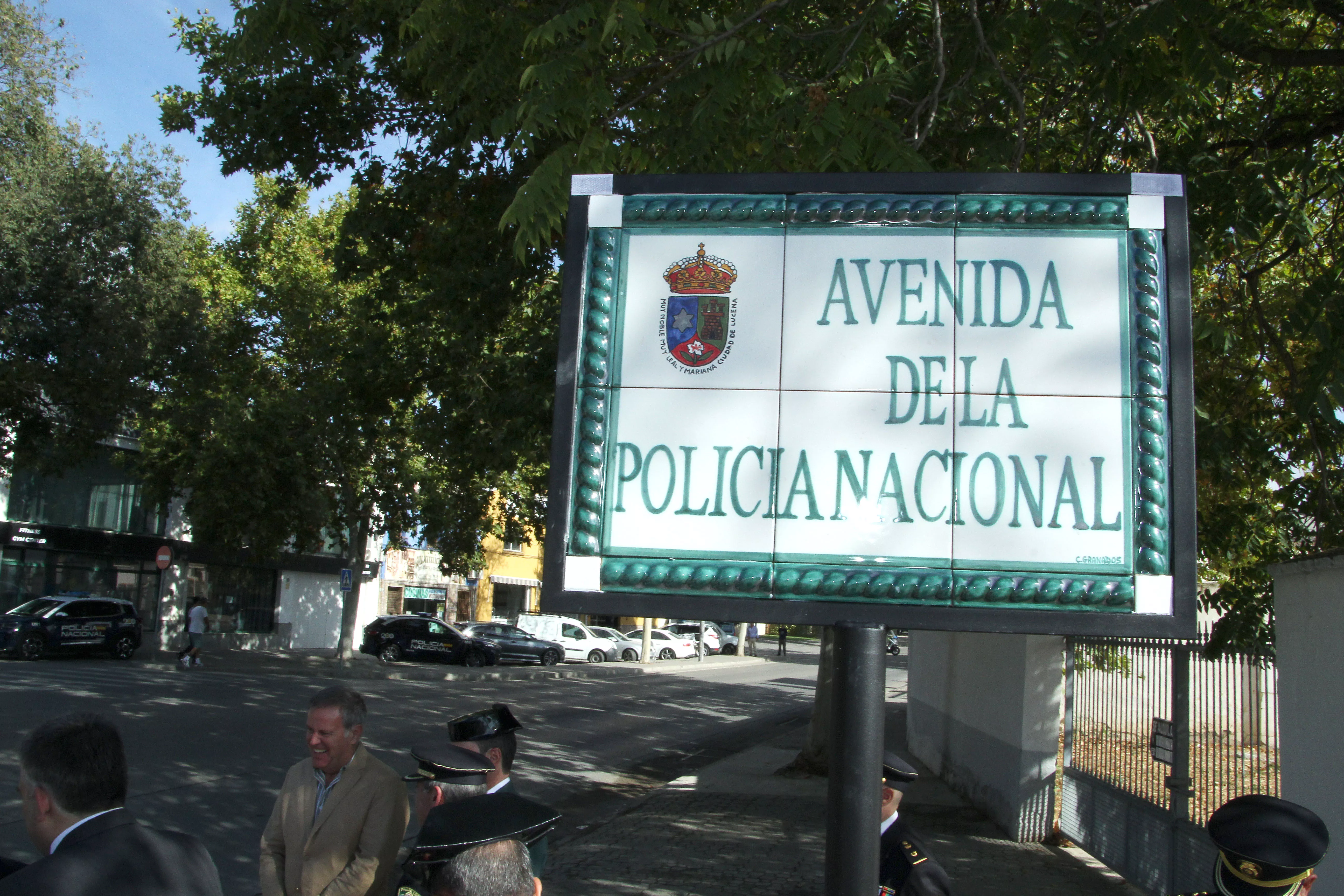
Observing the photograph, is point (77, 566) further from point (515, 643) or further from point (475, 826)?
point (475, 826)

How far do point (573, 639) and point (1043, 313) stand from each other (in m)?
38.9

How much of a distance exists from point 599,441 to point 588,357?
23 centimetres

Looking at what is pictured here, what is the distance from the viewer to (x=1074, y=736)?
9664mm

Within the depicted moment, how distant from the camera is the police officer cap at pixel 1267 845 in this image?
259 centimetres

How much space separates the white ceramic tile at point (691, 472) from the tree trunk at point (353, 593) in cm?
2728

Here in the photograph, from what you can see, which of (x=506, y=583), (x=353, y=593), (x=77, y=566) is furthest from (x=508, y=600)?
(x=77, y=566)

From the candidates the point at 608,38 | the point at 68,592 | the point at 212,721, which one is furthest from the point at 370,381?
the point at 68,592

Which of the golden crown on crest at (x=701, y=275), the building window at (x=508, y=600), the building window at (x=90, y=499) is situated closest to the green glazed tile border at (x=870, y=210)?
the golden crown on crest at (x=701, y=275)

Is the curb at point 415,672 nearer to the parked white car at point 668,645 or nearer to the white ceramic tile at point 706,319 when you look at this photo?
the parked white car at point 668,645

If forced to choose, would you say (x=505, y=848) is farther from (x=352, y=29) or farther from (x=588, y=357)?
(x=352, y=29)

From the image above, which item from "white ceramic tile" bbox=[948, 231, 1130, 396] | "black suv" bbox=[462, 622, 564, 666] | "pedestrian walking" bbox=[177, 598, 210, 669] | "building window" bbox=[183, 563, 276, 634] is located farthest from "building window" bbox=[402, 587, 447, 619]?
"white ceramic tile" bbox=[948, 231, 1130, 396]

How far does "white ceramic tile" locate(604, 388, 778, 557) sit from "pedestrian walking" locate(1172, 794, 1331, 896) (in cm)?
135

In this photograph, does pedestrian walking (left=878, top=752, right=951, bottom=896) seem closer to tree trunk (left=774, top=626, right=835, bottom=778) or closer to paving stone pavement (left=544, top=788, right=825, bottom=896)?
paving stone pavement (left=544, top=788, right=825, bottom=896)

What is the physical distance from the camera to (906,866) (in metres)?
3.47
